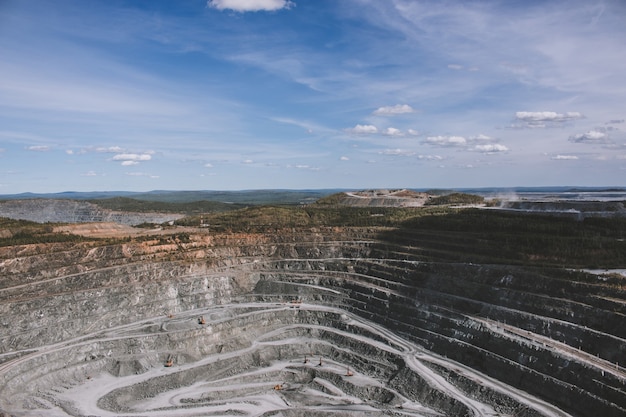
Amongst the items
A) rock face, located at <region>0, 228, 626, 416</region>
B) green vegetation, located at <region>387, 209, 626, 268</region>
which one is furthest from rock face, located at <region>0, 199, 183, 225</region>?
green vegetation, located at <region>387, 209, 626, 268</region>

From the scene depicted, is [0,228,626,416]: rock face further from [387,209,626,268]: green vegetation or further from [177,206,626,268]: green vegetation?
[387,209,626,268]: green vegetation

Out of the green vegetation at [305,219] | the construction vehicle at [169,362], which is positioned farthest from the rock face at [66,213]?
the construction vehicle at [169,362]

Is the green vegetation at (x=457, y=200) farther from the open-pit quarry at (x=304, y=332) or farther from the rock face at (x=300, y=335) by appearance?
the rock face at (x=300, y=335)

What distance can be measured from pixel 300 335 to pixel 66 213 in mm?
158527

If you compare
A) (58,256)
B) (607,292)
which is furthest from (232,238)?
(607,292)

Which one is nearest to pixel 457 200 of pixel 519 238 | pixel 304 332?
pixel 519 238

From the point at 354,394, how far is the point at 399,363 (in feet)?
23.4

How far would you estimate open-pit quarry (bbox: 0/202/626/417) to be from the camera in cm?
4834

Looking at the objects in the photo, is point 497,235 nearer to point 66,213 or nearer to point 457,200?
point 457,200

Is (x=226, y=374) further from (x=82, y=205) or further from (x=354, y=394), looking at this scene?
(x=82, y=205)

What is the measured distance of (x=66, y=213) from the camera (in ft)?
630

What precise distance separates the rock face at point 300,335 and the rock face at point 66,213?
10040 cm

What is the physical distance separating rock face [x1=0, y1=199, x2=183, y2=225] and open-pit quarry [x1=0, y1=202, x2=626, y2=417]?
319 ft

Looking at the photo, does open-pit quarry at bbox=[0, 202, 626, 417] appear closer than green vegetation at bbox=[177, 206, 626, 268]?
Yes
